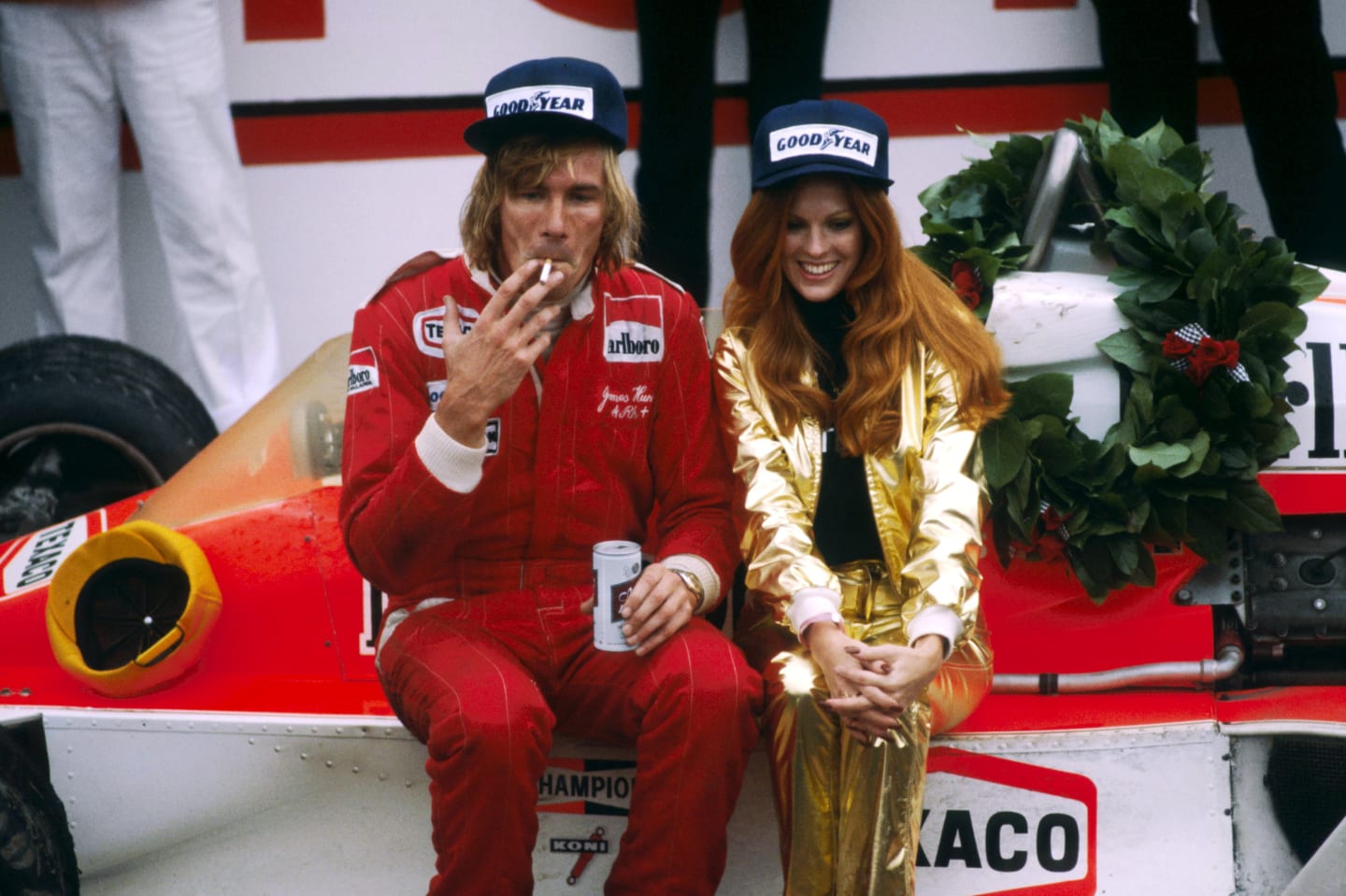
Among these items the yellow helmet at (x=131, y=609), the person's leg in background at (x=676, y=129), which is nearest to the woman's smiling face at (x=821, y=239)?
the yellow helmet at (x=131, y=609)

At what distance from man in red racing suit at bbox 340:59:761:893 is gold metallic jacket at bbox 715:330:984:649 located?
8cm

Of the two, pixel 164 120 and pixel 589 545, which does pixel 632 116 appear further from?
pixel 589 545

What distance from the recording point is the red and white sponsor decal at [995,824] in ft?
8.52

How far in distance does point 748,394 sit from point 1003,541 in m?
0.61

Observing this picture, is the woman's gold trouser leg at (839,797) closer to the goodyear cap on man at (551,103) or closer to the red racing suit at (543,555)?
the red racing suit at (543,555)

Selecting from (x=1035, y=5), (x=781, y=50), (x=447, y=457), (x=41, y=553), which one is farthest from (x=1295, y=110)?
(x=41, y=553)

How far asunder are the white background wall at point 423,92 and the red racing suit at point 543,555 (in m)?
2.25

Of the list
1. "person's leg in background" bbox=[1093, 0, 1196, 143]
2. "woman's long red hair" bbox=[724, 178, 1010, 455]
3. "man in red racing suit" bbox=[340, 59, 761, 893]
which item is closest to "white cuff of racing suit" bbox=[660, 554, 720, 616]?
"man in red racing suit" bbox=[340, 59, 761, 893]

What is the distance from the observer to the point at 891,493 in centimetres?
255

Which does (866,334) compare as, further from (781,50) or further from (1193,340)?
(781,50)

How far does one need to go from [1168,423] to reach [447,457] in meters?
1.43

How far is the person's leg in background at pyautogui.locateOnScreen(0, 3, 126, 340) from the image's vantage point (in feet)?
15.0

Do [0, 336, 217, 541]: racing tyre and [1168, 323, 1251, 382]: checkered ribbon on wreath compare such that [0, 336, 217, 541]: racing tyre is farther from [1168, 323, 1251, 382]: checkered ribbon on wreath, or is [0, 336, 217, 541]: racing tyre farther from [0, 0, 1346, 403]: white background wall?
[1168, 323, 1251, 382]: checkered ribbon on wreath

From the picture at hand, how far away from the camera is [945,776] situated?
2.59 meters
